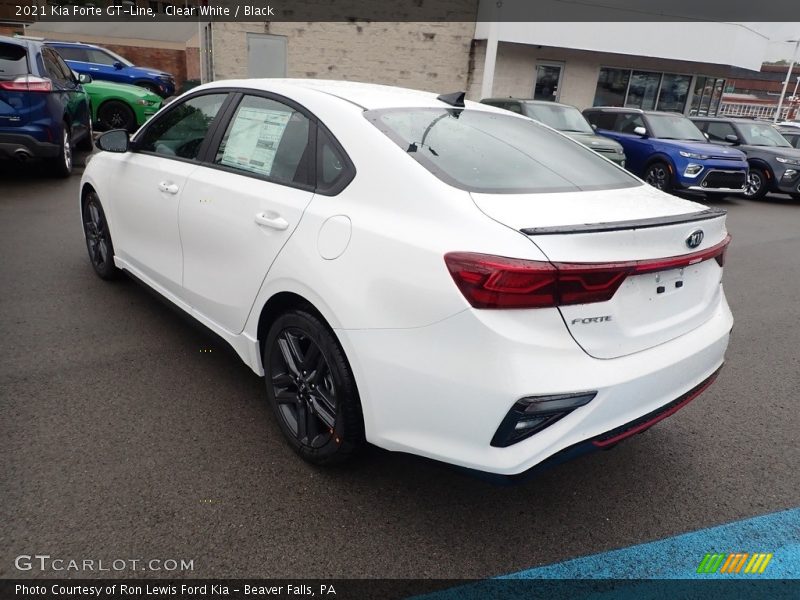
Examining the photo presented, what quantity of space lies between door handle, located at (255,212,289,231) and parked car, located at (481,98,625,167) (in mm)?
9178

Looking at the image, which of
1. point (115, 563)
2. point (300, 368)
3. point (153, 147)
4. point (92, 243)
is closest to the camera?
point (115, 563)

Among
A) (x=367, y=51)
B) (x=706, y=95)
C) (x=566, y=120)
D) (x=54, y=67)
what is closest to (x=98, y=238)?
(x=54, y=67)

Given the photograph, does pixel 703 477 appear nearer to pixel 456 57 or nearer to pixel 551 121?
pixel 551 121

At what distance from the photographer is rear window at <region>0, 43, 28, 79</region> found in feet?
23.5

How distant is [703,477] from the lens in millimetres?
2836

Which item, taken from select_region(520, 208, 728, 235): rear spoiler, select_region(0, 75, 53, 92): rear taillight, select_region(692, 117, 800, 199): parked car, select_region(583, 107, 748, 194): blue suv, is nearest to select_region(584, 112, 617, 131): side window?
select_region(583, 107, 748, 194): blue suv

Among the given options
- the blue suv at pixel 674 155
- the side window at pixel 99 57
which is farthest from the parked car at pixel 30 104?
the blue suv at pixel 674 155

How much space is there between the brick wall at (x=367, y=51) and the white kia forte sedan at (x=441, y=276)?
49.7 feet

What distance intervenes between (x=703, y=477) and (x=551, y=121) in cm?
948

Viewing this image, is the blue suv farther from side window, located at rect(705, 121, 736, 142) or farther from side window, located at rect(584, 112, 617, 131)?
side window, located at rect(705, 121, 736, 142)

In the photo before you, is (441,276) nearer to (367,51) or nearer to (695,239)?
(695,239)

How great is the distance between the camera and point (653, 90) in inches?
926

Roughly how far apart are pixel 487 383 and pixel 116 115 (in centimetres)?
1244

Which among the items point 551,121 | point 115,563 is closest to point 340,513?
point 115,563
